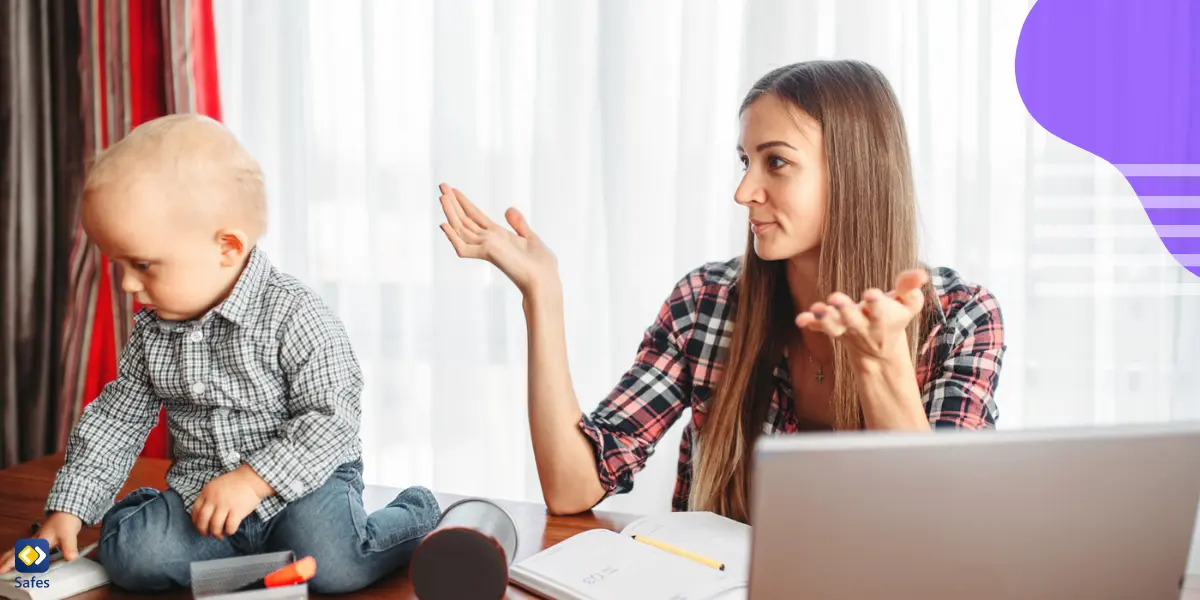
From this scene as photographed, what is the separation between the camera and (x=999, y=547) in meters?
0.61

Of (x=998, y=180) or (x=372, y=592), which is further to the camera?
(x=998, y=180)

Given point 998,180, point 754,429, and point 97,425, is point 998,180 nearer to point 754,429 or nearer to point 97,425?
point 754,429

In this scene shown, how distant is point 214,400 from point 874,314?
733 millimetres

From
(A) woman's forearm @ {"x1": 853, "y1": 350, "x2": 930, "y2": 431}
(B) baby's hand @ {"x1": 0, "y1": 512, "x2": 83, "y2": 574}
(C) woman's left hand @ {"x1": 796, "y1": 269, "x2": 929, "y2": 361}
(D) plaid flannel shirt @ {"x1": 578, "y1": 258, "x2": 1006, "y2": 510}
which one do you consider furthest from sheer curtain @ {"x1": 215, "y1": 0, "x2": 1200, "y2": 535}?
(B) baby's hand @ {"x1": 0, "y1": 512, "x2": 83, "y2": 574}

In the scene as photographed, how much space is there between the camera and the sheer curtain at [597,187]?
190 centimetres

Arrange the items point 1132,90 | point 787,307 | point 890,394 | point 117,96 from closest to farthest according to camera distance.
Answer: point 890,394, point 787,307, point 1132,90, point 117,96

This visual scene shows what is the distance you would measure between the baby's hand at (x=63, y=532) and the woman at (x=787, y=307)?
1.82ft

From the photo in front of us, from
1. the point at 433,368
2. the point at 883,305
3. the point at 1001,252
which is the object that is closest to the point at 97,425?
the point at 883,305

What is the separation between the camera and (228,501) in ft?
2.96

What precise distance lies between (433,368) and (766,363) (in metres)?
1.22

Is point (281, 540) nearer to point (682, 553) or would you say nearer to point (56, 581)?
point (56, 581)

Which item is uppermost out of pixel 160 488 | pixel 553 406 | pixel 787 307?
pixel 787 307

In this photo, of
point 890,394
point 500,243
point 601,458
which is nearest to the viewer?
point 890,394

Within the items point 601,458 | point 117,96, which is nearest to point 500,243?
point 601,458
